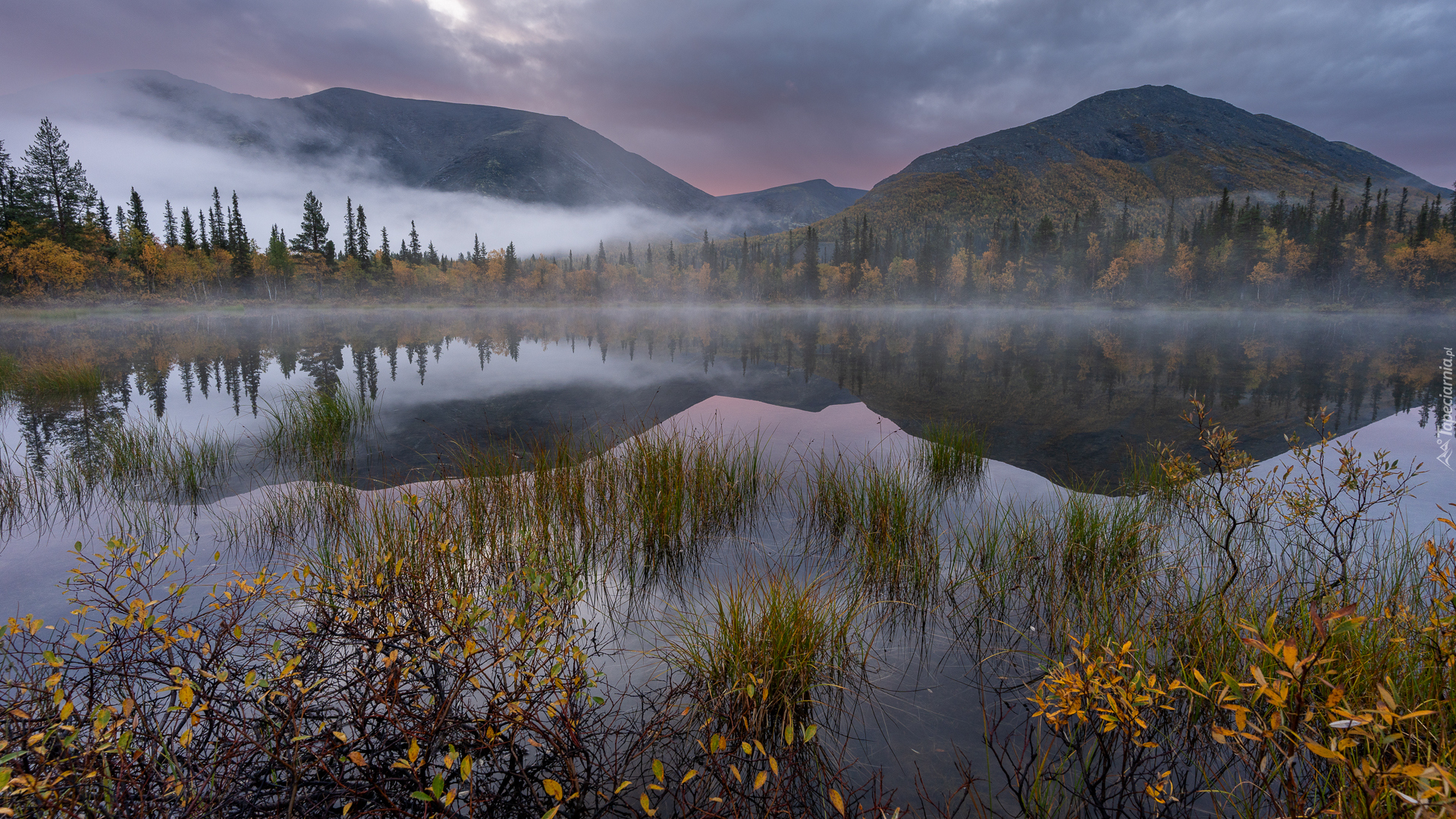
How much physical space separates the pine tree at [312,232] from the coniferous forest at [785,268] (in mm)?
453

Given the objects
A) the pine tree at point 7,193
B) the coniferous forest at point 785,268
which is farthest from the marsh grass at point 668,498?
the pine tree at point 7,193

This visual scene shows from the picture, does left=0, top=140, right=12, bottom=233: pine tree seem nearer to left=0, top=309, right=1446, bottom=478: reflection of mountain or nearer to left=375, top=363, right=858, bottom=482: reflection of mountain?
left=0, top=309, right=1446, bottom=478: reflection of mountain

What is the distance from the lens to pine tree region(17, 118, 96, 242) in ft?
217

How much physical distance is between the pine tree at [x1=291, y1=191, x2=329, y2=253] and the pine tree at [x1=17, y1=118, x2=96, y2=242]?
111 ft

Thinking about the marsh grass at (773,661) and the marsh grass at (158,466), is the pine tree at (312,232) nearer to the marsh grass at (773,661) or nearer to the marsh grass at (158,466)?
the marsh grass at (158,466)

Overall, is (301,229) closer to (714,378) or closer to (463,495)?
(714,378)

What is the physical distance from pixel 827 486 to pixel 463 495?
4117 mm

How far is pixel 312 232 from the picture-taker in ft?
354

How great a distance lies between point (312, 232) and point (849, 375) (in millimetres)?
124664

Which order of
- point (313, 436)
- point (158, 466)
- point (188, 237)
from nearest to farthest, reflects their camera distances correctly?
point (158, 466)
point (313, 436)
point (188, 237)

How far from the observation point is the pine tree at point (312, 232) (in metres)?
107

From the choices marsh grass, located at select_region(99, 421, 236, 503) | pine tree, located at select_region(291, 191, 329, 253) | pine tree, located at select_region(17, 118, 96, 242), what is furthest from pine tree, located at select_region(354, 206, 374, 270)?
marsh grass, located at select_region(99, 421, 236, 503)

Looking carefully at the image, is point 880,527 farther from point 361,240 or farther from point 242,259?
point 361,240

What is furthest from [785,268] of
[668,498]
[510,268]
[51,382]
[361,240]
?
[668,498]
